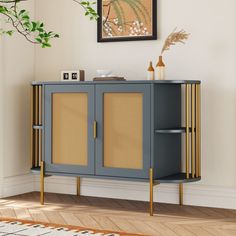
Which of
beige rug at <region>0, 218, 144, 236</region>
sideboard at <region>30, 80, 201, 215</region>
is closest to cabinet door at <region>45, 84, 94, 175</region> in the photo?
sideboard at <region>30, 80, 201, 215</region>

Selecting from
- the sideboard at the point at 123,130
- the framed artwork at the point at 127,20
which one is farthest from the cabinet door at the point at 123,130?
the framed artwork at the point at 127,20

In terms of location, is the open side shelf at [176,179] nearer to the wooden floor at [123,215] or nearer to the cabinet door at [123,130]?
the cabinet door at [123,130]

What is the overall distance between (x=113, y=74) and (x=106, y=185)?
916mm

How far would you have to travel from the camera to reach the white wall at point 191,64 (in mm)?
3508

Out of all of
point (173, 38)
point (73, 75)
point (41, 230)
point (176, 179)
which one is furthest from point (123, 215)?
point (173, 38)

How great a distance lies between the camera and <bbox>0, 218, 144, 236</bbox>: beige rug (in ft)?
8.75

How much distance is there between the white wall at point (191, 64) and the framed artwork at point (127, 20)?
0.06m

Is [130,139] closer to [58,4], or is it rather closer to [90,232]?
[90,232]

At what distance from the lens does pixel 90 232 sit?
8.95ft

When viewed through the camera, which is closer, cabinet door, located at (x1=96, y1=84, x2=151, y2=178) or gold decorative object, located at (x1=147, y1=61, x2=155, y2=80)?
cabinet door, located at (x1=96, y1=84, x2=151, y2=178)

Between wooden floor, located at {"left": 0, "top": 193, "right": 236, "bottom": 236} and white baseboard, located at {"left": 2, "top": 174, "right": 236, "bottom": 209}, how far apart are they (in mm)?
89

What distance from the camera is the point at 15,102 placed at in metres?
4.08

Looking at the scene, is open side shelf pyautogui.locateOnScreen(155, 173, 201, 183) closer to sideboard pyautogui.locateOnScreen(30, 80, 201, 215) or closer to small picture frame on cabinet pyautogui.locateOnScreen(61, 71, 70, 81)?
sideboard pyautogui.locateOnScreen(30, 80, 201, 215)

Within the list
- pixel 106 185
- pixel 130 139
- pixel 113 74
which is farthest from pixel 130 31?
pixel 106 185
